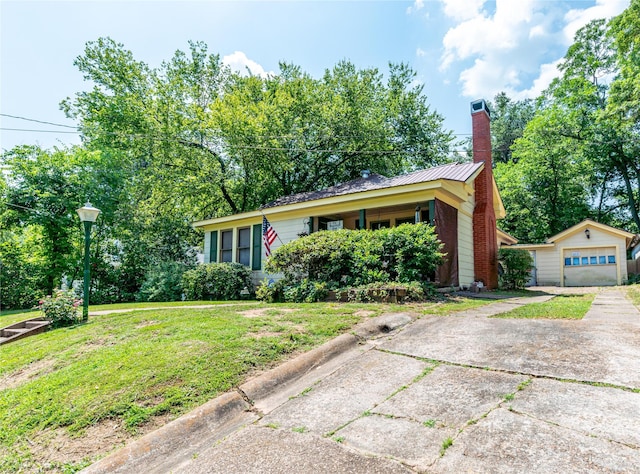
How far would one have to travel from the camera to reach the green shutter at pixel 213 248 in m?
14.9

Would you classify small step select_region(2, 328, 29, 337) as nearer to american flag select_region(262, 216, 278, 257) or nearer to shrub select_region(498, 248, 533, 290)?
american flag select_region(262, 216, 278, 257)

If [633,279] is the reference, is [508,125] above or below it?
above

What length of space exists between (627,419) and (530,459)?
33.2 inches

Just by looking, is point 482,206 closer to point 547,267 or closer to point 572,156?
point 547,267

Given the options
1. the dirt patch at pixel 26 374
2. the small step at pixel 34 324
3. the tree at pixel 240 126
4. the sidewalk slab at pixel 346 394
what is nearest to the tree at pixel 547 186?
the tree at pixel 240 126

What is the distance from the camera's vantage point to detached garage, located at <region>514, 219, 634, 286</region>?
16891 mm

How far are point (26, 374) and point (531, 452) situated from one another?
5.23m

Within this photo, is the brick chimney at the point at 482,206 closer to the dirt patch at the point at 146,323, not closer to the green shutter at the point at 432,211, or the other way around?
the green shutter at the point at 432,211

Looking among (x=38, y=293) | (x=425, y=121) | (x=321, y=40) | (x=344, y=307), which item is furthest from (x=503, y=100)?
(x=38, y=293)

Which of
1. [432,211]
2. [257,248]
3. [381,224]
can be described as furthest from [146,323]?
[381,224]

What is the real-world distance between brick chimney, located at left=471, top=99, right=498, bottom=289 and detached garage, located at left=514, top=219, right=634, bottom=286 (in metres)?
8.31

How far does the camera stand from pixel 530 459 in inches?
73.3

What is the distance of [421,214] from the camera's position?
11.5 metres

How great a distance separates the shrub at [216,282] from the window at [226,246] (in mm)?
1901
